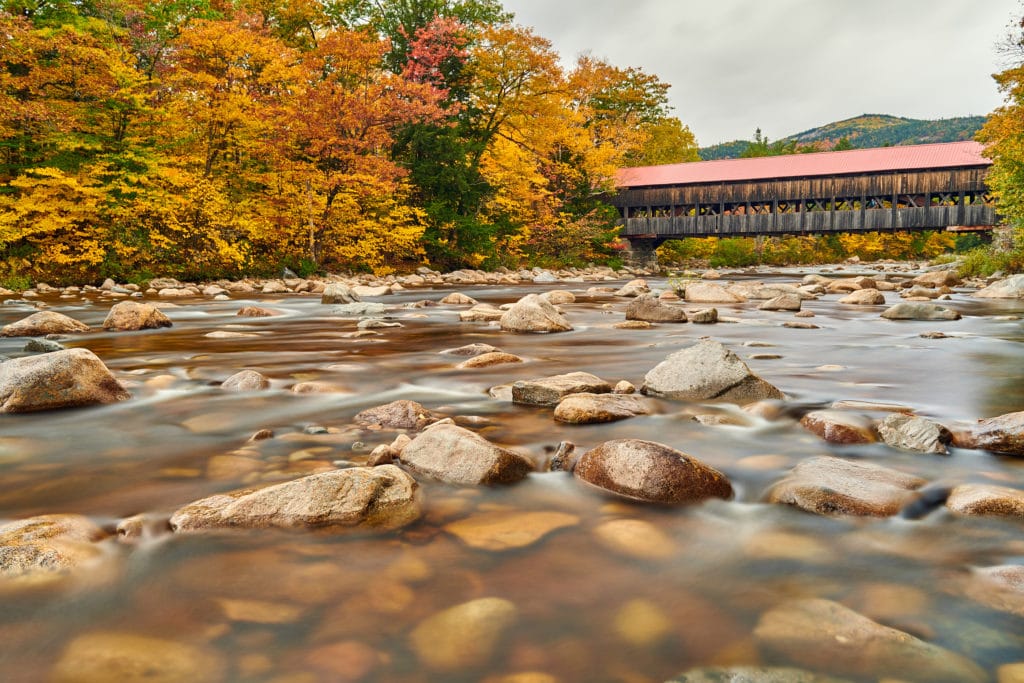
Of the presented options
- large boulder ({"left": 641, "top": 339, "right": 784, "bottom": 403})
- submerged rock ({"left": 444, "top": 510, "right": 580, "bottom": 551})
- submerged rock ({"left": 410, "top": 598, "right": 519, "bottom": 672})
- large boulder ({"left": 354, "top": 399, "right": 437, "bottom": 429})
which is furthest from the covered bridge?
submerged rock ({"left": 410, "top": 598, "right": 519, "bottom": 672})

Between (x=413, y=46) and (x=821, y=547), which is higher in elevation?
(x=413, y=46)

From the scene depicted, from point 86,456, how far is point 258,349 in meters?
4.03

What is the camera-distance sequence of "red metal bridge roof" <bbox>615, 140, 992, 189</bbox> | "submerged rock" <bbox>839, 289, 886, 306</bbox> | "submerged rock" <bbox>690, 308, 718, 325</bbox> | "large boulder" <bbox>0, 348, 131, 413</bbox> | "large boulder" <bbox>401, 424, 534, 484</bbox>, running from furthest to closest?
"red metal bridge roof" <bbox>615, 140, 992, 189</bbox> < "submerged rock" <bbox>839, 289, 886, 306</bbox> < "submerged rock" <bbox>690, 308, 718, 325</bbox> < "large boulder" <bbox>0, 348, 131, 413</bbox> < "large boulder" <bbox>401, 424, 534, 484</bbox>

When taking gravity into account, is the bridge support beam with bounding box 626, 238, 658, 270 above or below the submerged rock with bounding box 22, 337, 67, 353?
above

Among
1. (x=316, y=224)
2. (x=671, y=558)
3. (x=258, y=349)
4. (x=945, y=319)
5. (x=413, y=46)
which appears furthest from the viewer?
(x=413, y=46)

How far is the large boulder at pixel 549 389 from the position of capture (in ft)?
12.4

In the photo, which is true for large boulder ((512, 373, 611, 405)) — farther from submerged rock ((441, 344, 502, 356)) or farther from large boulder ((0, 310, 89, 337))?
large boulder ((0, 310, 89, 337))

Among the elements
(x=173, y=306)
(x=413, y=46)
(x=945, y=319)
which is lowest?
(x=945, y=319)

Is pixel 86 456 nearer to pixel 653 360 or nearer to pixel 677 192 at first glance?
pixel 653 360

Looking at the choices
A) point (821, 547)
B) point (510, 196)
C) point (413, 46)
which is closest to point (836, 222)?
point (510, 196)

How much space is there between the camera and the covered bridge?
32875 millimetres

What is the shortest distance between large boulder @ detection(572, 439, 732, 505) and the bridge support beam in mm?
38664

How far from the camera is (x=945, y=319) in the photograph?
28.8 ft

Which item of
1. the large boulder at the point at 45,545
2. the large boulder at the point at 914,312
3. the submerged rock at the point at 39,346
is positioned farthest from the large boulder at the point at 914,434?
the large boulder at the point at 914,312
